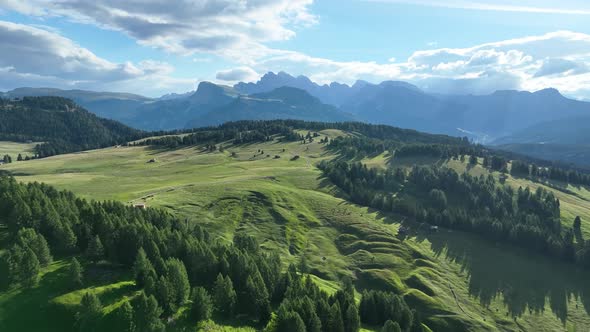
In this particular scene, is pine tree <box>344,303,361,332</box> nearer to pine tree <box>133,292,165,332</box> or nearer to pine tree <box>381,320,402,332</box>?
pine tree <box>381,320,402,332</box>

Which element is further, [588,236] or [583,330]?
[588,236]

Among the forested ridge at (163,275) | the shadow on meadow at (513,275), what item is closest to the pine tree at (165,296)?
the forested ridge at (163,275)

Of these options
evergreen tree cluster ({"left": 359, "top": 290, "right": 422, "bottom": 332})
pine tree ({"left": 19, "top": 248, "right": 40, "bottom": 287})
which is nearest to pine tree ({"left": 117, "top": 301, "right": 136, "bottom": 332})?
pine tree ({"left": 19, "top": 248, "right": 40, "bottom": 287})

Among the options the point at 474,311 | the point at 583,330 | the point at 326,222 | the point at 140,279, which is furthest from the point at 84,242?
the point at 583,330

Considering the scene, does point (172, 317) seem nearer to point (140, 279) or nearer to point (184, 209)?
point (140, 279)

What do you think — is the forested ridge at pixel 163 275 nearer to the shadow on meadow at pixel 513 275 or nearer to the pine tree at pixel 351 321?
the pine tree at pixel 351 321

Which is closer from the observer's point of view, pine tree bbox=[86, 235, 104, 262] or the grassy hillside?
pine tree bbox=[86, 235, 104, 262]

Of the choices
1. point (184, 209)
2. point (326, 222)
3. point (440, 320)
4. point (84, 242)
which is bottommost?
point (440, 320)
